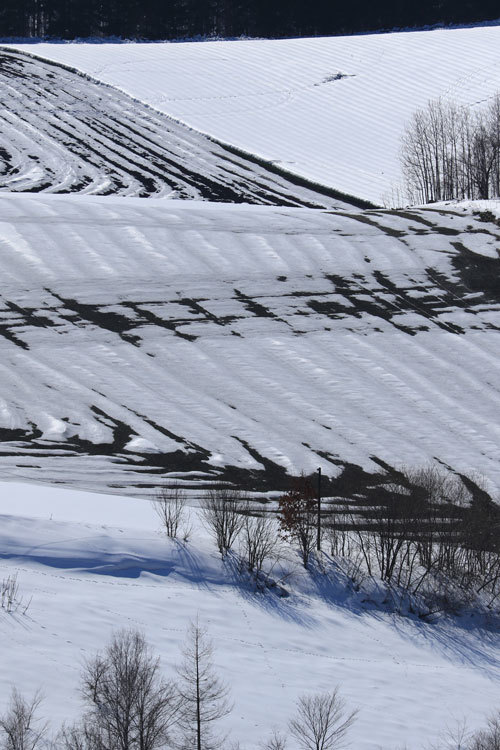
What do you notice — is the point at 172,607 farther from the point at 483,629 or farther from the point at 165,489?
the point at 483,629

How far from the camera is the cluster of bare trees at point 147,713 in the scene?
1609 cm

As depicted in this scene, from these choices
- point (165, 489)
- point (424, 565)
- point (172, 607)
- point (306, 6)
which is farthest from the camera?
point (306, 6)

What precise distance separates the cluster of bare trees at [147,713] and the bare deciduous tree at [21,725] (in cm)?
2

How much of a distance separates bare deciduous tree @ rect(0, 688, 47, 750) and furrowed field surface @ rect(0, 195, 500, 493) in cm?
1015

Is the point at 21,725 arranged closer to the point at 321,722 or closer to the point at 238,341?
the point at 321,722

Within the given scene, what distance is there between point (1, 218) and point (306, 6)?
63.9m

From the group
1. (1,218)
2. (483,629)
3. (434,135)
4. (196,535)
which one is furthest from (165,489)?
(434,135)

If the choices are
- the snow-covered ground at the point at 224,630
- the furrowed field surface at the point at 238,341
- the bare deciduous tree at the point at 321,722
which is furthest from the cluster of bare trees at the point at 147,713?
the furrowed field surface at the point at 238,341

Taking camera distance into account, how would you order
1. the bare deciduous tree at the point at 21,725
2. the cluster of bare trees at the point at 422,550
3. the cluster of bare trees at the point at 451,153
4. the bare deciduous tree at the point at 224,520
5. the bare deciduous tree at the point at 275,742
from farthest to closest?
the cluster of bare trees at the point at 451,153 < the bare deciduous tree at the point at 224,520 < the cluster of bare trees at the point at 422,550 < the bare deciduous tree at the point at 275,742 < the bare deciduous tree at the point at 21,725

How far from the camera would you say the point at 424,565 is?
24062mm

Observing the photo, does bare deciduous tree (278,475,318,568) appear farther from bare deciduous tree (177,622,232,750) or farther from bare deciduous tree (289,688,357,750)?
bare deciduous tree (289,688,357,750)

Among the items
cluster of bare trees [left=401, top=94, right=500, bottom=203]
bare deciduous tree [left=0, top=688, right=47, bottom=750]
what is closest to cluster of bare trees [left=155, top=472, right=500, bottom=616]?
bare deciduous tree [left=0, top=688, right=47, bottom=750]

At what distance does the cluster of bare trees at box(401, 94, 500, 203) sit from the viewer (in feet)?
183

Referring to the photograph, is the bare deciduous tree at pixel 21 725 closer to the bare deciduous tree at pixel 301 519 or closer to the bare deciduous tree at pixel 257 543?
the bare deciduous tree at pixel 257 543
